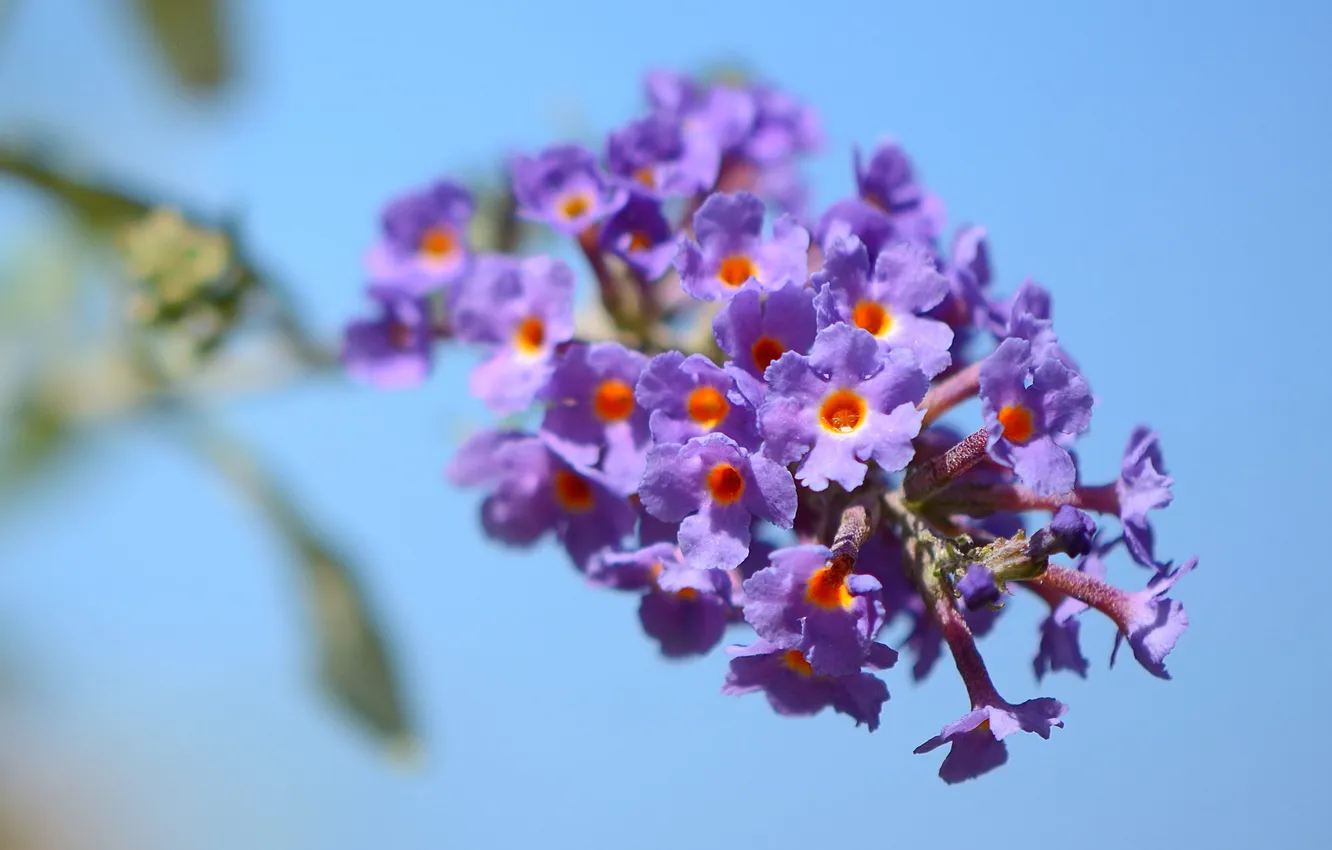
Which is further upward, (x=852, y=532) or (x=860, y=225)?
(x=860, y=225)

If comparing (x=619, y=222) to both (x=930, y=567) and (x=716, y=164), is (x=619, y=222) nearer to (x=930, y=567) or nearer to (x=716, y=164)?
(x=716, y=164)

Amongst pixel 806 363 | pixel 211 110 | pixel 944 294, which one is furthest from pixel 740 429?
pixel 211 110

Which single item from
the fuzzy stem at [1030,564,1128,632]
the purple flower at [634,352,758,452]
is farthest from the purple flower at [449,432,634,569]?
the fuzzy stem at [1030,564,1128,632]

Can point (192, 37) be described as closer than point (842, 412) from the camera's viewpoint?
No

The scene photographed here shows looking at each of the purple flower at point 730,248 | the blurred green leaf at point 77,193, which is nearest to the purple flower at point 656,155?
the purple flower at point 730,248

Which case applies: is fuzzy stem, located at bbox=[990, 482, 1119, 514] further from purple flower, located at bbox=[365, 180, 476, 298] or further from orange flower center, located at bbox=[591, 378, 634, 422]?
purple flower, located at bbox=[365, 180, 476, 298]

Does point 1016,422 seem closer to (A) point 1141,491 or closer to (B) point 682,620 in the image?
(A) point 1141,491

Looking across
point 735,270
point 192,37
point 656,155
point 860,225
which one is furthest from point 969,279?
point 192,37
